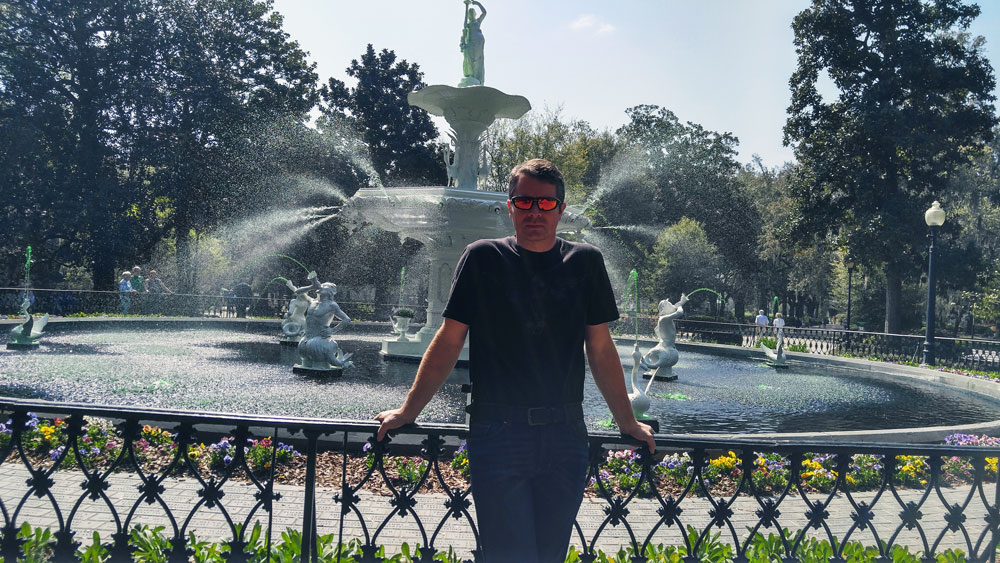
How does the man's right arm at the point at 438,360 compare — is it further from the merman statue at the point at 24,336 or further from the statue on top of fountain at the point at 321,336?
the merman statue at the point at 24,336

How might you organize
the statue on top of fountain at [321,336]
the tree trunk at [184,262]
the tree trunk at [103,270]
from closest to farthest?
the statue on top of fountain at [321,336] → the tree trunk at [103,270] → the tree trunk at [184,262]

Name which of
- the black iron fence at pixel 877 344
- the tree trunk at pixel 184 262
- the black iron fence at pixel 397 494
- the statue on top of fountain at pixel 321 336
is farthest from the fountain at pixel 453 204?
the tree trunk at pixel 184 262

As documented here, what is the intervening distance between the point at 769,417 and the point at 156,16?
36.5m

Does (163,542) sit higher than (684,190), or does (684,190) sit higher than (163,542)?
(684,190)

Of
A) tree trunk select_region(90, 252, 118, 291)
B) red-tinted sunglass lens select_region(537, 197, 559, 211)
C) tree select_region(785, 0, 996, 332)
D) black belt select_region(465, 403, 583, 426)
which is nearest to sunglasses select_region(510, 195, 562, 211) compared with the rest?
red-tinted sunglass lens select_region(537, 197, 559, 211)

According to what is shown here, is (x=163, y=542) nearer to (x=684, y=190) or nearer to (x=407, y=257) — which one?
(x=407, y=257)

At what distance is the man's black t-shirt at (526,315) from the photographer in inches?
94.0

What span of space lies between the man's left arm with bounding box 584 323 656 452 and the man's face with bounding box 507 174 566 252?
408mm

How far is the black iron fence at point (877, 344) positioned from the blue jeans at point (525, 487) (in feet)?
51.8

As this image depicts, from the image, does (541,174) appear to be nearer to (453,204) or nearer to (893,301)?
(453,204)

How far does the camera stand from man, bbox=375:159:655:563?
235cm

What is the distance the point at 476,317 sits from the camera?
8.04 feet

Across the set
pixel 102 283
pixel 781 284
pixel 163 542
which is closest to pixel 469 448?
pixel 163 542

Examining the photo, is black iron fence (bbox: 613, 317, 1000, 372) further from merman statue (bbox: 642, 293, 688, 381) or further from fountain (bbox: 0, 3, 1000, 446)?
merman statue (bbox: 642, 293, 688, 381)
